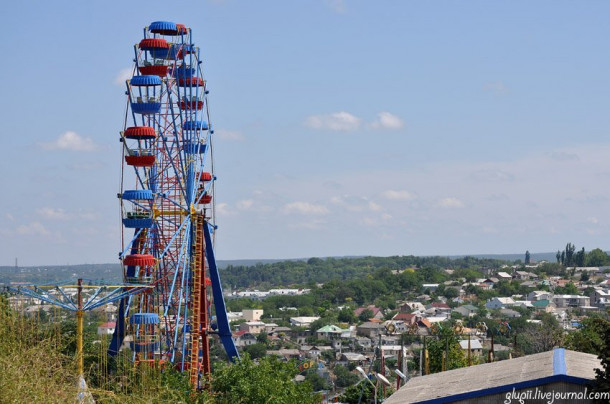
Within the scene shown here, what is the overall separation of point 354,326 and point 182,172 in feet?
326

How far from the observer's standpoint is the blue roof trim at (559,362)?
971 inches

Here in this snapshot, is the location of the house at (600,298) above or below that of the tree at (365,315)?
above

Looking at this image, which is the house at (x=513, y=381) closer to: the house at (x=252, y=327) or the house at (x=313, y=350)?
the house at (x=313, y=350)

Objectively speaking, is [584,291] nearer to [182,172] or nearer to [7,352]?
[182,172]

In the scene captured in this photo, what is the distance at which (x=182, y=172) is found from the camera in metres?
53.9

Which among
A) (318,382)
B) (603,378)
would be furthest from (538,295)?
(603,378)

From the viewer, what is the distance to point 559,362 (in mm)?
25828

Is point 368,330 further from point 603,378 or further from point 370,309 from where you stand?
point 603,378

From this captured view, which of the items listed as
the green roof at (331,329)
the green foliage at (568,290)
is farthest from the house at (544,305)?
the green roof at (331,329)

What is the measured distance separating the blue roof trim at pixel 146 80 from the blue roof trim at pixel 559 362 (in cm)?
3026

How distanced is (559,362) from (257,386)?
58.6 ft

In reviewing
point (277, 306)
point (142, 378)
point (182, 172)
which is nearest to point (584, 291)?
point (277, 306)

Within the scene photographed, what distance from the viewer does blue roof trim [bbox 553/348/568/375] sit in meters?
24.7

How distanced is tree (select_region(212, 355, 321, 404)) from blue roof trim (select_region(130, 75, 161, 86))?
50.3ft
